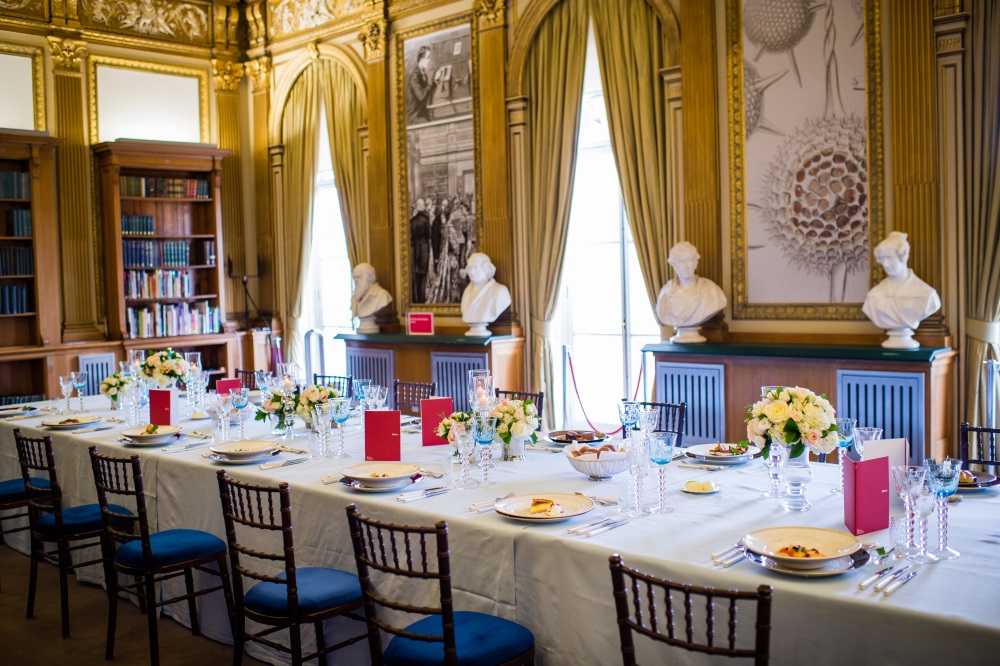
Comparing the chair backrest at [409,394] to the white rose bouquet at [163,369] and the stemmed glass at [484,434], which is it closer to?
the white rose bouquet at [163,369]

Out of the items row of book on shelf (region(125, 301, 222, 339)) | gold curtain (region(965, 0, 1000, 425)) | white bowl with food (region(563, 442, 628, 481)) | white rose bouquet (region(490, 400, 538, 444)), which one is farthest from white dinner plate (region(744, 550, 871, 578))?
row of book on shelf (region(125, 301, 222, 339))

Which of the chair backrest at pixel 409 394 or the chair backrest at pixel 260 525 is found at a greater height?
the chair backrest at pixel 409 394

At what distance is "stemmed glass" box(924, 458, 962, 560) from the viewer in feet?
8.07

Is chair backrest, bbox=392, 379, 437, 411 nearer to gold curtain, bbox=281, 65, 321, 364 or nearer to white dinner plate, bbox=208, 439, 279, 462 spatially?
white dinner plate, bbox=208, 439, 279, 462

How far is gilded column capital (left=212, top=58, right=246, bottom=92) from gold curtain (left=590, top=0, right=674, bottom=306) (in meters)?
4.84

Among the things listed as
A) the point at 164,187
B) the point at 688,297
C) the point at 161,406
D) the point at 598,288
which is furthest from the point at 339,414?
the point at 164,187

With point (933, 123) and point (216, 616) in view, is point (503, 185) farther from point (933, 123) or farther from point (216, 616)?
point (216, 616)

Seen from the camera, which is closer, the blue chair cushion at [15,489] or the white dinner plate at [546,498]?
the white dinner plate at [546,498]

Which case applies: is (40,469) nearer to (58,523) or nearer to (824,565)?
(58,523)

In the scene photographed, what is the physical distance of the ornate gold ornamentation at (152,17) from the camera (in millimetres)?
9320

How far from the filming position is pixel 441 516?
307 cm

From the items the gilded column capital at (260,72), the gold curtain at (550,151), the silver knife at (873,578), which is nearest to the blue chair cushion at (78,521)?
the silver knife at (873,578)

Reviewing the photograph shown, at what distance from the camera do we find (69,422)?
5316mm

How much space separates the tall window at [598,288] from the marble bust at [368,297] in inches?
72.0
